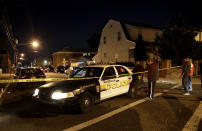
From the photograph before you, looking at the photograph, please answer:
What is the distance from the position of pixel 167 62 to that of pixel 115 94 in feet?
38.4

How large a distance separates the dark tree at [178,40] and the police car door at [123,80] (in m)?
10.9

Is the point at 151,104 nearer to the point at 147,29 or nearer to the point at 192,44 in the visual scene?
the point at 192,44

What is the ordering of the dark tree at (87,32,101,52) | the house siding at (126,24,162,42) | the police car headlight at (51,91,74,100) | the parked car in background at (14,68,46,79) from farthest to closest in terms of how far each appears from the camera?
the dark tree at (87,32,101,52) < the house siding at (126,24,162,42) < the parked car in background at (14,68,46,79) < the police car headlight at (51,91,74,100)

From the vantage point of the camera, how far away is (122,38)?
26.5 meters

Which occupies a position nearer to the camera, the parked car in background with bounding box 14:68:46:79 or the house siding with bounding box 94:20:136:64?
the parked car in background with bounding box 14:68:46:79

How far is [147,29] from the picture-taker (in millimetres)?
27625

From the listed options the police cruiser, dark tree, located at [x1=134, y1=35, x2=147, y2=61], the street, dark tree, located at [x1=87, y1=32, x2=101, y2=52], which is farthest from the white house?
dark tree, located at [x1=87, y1=32, x2=101, y2=52]

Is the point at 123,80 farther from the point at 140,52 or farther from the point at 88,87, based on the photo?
the point at 140,52

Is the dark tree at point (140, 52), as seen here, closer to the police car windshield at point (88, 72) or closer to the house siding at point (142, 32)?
the house siding at point (142, 32)

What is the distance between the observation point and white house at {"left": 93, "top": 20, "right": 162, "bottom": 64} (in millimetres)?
25756

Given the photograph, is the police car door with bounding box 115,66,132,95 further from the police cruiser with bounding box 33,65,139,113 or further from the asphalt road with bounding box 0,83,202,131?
the asphalt road with bounding box 0,83,202,131

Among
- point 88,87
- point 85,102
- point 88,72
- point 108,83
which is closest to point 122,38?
point 88,72

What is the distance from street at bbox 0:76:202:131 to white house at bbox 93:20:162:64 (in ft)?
61.8

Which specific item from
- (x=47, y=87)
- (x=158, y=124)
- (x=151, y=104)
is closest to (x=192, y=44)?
(x=151, y=104)
